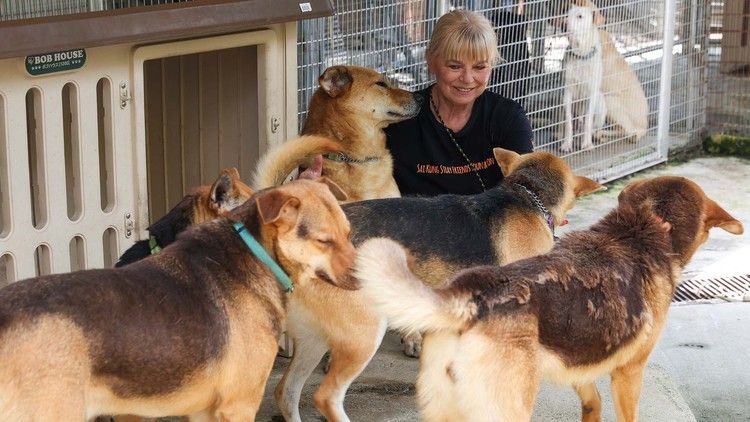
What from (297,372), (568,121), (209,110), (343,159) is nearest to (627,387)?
(297,372)

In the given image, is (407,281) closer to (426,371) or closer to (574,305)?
(426,371)

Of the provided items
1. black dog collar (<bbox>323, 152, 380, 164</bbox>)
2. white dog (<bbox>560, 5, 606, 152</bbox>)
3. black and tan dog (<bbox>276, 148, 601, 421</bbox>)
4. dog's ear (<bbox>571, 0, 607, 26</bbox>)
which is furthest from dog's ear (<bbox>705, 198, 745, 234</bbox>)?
dog's ear (<bbox>571, 0, 607, 26</bbox>)

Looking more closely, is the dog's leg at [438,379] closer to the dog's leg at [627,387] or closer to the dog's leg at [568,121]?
the dog's leg at [627,387]

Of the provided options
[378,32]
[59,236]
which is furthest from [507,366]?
[378,32]

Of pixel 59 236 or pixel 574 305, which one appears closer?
pixel 574 305

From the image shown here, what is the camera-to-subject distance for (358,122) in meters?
5.43

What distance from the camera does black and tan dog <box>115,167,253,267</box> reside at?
4.07 metres

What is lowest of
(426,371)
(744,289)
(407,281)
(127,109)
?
(744,289)

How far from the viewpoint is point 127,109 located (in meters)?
4.50

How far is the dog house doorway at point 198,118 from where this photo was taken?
5.36m

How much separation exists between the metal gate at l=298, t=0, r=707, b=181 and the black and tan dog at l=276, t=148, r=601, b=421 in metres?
1.45

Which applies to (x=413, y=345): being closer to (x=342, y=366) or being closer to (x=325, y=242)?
(x=342, y=366)

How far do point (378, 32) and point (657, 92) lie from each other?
12.6 feet

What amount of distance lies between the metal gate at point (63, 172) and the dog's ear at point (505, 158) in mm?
1661
